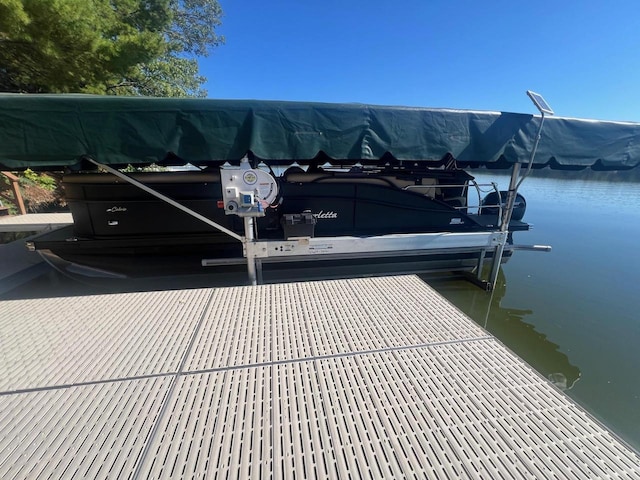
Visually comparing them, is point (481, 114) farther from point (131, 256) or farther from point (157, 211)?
point (131, 256)

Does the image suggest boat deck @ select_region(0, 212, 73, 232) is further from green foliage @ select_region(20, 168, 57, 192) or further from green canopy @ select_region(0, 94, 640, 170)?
green foliage @ select_region(20, 168, 57, 192)

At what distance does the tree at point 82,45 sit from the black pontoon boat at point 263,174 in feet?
13.4

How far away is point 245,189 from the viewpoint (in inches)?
101

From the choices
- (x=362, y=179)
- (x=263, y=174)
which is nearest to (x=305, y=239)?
(x=263, y=174)

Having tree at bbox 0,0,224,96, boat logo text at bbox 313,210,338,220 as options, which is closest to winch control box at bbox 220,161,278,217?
boat logo text at bbox 313,210,338,220

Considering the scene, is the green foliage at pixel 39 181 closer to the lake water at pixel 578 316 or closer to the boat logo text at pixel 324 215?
the boat logo text at pixel 324 215

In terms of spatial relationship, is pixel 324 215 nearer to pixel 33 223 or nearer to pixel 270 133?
pixel 270 133

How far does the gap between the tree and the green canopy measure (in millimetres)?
4862

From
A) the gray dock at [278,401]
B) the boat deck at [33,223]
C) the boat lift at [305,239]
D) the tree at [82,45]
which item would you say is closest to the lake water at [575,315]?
the boat lift at [305,239]

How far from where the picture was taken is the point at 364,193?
3.29 metres

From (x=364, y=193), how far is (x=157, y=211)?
8.09ft

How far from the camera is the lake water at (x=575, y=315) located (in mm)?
2244

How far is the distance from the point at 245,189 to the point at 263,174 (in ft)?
0.74

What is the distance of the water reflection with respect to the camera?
2.46 meters
